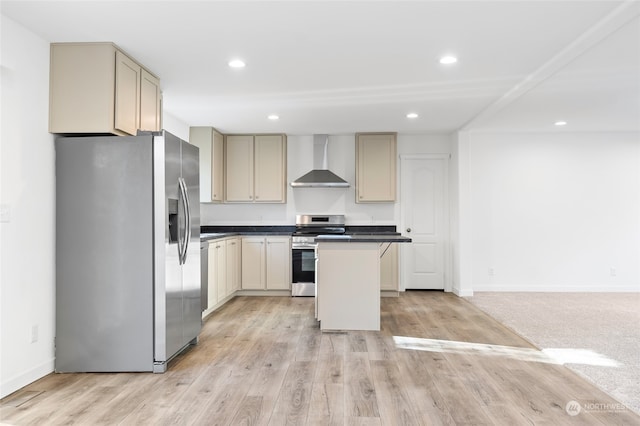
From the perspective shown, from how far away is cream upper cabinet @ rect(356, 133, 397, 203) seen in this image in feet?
22.1

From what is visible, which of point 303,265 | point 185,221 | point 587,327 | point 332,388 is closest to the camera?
point 332,388

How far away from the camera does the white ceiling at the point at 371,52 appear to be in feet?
9.20

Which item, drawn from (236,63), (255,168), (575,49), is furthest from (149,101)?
(575,49)

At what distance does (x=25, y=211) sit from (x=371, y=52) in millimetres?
2640

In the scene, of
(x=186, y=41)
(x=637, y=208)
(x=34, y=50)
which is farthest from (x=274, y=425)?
(x=637, y=208)

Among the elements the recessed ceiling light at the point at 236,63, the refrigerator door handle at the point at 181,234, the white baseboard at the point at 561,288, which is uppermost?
the recessed ceiling light at the point at 236,63

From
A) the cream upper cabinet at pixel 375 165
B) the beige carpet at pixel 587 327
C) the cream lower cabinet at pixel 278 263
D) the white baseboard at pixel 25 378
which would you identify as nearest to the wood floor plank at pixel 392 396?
the beige carpet at pixel 587 327

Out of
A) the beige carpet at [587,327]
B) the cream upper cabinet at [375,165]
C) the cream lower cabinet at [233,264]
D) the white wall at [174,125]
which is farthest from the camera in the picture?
the cream upper cabinet at [375,165]

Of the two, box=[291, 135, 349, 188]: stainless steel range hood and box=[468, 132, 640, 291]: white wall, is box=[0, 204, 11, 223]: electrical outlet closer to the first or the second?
box=[291, 135, 349, 188]: stainless steel range hood

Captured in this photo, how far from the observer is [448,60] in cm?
365

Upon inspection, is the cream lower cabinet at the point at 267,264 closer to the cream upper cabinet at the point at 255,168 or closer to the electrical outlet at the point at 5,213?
the cream upper cabinet at the point at 255,168

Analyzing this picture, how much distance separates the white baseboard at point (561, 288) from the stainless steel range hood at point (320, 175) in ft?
8.57

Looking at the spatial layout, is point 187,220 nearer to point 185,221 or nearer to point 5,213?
point 185,221

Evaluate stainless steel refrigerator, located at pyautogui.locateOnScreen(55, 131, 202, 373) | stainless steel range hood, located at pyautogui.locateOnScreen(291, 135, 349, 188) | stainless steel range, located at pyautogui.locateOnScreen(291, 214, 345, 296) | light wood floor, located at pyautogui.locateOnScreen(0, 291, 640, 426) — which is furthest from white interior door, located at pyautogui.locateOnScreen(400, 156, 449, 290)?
stainless steel refrigerator, located at pyautogui.locateOnScreen(55, 131, 202, 373)
